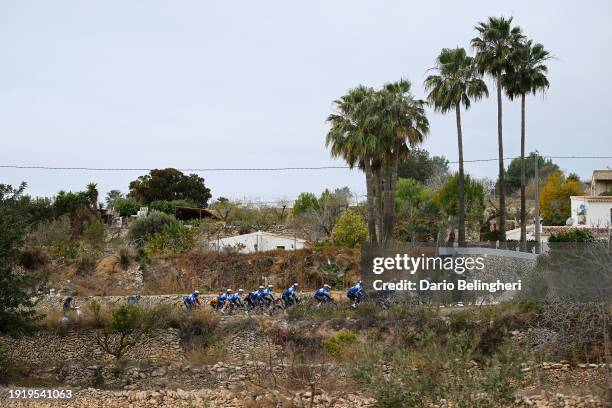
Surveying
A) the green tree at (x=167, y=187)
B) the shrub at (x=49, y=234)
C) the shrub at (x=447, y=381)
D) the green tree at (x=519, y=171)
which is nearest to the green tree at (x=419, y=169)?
the green tree at (x=519, y=171)

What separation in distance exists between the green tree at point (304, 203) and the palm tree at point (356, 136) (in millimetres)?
27258

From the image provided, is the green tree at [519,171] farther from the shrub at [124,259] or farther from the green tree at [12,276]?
the green tree at [12,276]

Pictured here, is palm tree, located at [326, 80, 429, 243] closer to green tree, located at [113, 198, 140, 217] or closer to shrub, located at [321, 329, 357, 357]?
shrub, located at [321, 329, 357, 357]

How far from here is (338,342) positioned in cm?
3056

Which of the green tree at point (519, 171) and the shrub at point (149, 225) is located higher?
the green tree at point (519, 171)

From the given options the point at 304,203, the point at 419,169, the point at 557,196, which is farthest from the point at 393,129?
the point at 419,169

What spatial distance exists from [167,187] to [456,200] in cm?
3643

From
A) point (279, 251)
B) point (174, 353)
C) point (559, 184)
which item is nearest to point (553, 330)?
point (174, 353)

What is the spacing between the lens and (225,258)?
140ft

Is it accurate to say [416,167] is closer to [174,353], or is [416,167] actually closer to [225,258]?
[225,258]

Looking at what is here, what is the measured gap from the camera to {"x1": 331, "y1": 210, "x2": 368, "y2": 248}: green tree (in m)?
52.1

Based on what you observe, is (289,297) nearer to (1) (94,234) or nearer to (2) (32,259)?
(2) (32,259)

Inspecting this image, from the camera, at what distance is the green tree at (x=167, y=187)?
86.4 m

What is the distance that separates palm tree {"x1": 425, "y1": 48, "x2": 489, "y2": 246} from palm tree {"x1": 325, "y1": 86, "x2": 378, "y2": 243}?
354 centimetres
